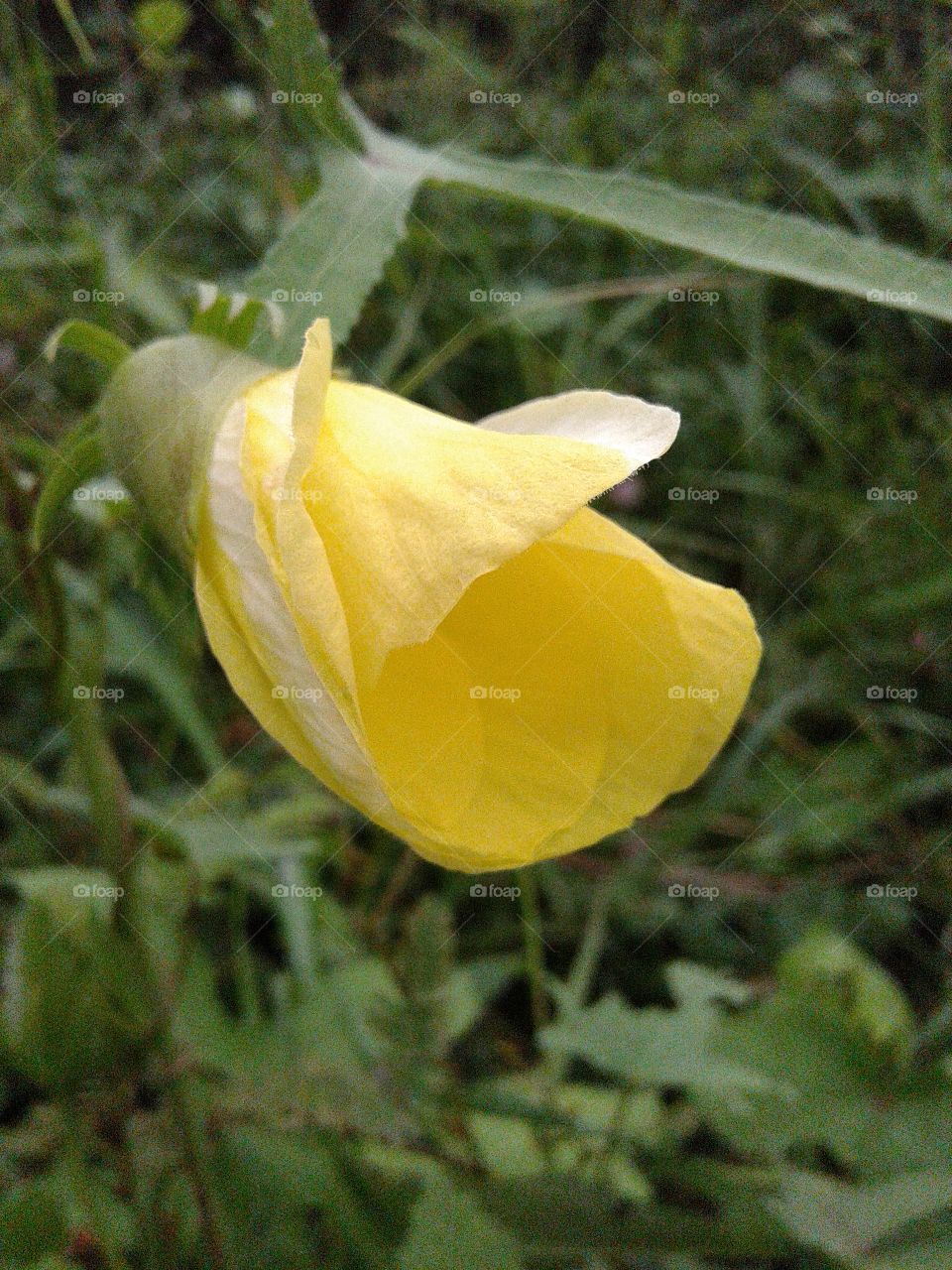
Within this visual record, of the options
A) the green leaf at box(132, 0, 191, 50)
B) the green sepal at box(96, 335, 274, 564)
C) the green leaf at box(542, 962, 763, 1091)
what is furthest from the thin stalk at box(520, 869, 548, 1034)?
the green leaf at box(132, 0, 191, 50)

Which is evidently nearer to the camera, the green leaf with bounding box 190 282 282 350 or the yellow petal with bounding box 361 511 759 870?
the yellow petal with bounding box 361 511 759 870

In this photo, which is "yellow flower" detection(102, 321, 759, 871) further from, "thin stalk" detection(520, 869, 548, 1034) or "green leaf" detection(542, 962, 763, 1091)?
"thin stalk" detection(520, 869, 548, 1034)

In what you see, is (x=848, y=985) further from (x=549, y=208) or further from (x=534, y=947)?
(x=549, y=208)

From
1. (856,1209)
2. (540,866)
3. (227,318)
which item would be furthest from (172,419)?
(540,866)

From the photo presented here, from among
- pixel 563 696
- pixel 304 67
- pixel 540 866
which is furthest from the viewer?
pixel 540 866

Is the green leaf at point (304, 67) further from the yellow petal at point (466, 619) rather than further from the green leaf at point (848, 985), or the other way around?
the green leaf at point (848, 985)

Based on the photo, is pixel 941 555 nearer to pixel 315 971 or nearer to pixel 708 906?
pixel 708 906
